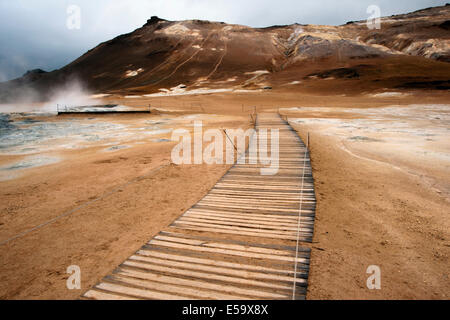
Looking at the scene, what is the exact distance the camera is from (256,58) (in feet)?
255

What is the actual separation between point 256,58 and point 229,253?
8038 centimetres

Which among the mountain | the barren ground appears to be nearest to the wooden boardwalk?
the barren ground

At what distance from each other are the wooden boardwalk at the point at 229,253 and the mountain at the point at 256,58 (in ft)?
146

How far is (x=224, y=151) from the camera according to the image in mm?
10938

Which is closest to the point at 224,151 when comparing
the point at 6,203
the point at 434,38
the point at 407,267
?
the point at 6,203

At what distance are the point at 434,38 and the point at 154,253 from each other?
88565 mm

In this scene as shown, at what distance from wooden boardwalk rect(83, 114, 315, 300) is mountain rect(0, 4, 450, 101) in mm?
44419

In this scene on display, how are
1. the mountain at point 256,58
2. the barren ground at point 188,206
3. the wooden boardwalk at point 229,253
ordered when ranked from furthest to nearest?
1. the mountain at point 256,58
2. the barren ground at point 188,206
3. the wooden boardwalk at point 229,253

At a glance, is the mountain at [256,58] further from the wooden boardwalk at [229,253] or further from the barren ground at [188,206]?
the wooden boardwalk at [229,253]

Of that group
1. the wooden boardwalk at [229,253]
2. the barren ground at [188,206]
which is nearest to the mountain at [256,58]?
the barren ground at [188,206]

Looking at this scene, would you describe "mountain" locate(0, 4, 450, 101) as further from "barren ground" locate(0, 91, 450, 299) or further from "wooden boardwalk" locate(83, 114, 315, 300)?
"wooden boardwalk" locate(83, 114, 315, 300)

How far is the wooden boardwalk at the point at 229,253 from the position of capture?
3.06 m

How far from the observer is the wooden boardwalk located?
10.0 ft
